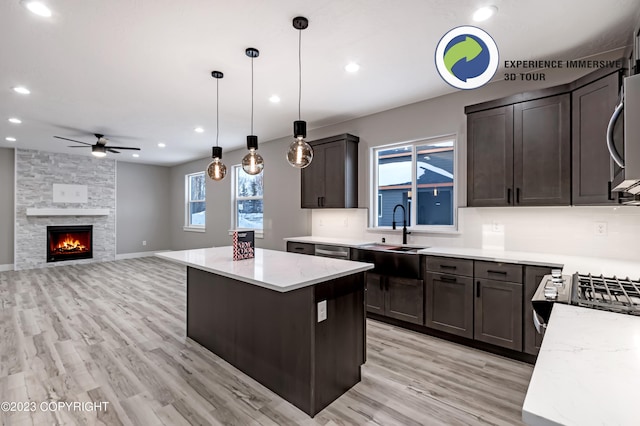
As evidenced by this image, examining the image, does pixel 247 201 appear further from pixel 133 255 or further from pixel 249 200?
pixel 133 255

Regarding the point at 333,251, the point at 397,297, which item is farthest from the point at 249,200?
the point at 397,297

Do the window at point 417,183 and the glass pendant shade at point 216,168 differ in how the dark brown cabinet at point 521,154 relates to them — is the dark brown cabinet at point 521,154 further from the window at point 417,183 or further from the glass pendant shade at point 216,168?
the glass pendant shade at point 216,168

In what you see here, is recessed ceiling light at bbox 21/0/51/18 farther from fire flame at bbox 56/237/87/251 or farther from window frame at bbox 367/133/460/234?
fire flame at bbox 56/237/87/251

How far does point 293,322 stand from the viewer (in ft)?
7.13

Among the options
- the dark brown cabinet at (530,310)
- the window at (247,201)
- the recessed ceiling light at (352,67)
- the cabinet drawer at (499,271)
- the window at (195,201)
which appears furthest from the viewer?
the window at (195,201)

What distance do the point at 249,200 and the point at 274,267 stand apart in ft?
14.7

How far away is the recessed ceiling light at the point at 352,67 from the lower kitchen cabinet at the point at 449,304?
224 cm

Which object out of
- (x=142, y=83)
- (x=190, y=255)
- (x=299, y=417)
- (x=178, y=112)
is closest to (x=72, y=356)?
(x=190, y=255)

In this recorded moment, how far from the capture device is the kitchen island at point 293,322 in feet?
6.81

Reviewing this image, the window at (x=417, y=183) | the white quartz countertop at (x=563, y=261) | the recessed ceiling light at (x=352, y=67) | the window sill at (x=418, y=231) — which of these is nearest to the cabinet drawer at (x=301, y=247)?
the window sill at (x=418, y=231)

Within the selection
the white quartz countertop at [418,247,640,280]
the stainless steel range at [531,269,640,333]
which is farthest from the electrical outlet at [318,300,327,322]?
the white quartz countertop at [418,247,640,280]

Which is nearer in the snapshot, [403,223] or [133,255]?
[403,223]

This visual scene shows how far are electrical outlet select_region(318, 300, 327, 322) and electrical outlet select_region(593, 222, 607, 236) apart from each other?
101 inches

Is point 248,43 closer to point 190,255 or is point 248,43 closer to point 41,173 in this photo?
point 190,255
